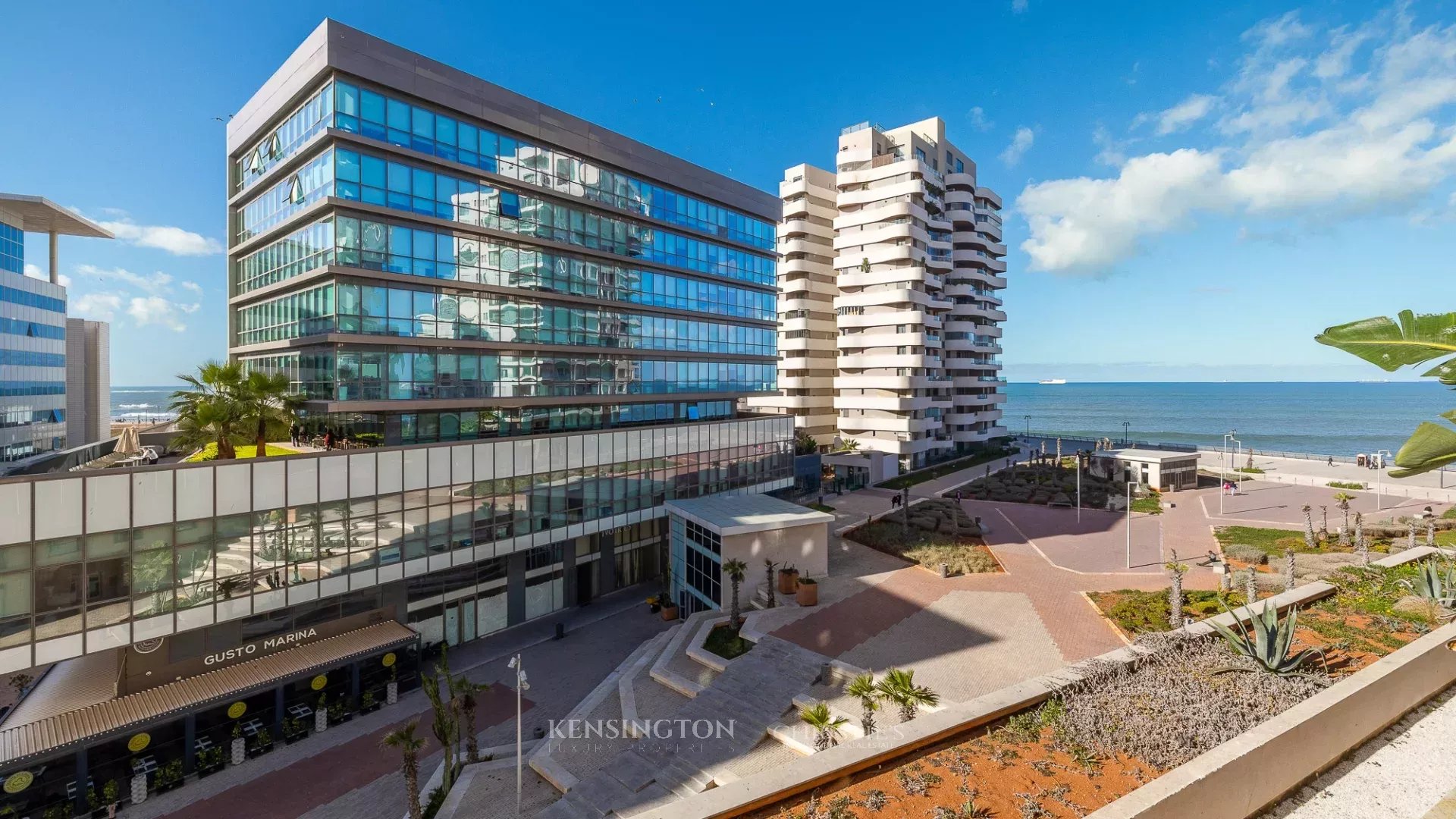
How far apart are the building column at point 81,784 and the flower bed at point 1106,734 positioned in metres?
20.7

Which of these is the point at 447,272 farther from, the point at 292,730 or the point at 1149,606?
the point at 1149,606

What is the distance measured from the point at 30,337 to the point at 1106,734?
73.7 meters

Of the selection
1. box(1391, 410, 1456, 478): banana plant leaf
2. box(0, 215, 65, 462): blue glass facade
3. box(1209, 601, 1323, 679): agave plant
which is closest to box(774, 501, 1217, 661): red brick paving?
box(1209, 601, 1323, 679): agave plant

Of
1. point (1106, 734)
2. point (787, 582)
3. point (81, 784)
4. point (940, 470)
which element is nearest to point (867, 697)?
point (1106, 734)

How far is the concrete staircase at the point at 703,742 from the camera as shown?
50.4 ft

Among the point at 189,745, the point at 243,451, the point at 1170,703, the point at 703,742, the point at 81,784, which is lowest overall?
the point at 81,784

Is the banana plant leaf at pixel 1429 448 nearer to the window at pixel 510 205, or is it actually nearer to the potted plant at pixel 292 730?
the potted plant at pixel 292 730

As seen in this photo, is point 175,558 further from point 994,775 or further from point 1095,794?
point 1095,794

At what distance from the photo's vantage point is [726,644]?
2305 centimetres

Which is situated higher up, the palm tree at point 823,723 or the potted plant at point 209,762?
the palm tree at point 823,723

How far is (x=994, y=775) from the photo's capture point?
1062cm

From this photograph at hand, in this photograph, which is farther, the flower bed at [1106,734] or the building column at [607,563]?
the building column at [607,563]

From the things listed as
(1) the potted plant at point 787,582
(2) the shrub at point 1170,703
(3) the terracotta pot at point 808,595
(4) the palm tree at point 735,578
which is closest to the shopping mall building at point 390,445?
(4) the palm tree at point 735,578

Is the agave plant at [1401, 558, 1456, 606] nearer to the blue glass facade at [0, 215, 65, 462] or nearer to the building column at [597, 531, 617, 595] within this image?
the building column at [597, 531, 617, 595]
